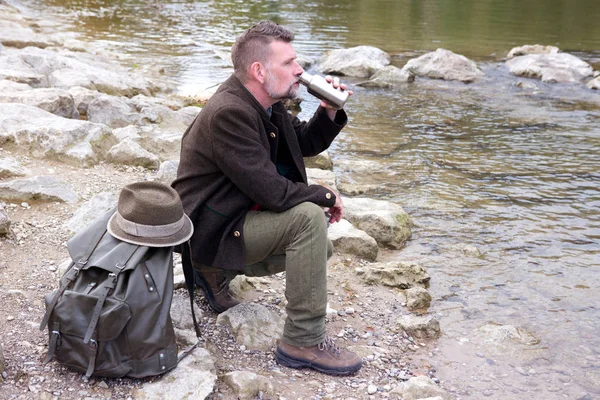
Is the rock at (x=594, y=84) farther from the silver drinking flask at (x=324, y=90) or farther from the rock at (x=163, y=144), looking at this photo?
the silver drinking flask at (x=324, y=90)

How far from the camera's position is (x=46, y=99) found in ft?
24.4

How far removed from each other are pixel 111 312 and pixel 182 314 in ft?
3.23

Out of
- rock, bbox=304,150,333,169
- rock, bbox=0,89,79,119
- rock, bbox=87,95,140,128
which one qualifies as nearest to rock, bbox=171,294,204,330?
rock, bbox=0,89,79,119

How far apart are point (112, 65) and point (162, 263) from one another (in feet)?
38.9

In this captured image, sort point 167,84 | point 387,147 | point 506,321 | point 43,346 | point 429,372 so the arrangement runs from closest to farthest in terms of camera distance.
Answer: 1. point 43,346
2. point 429,372
3. point 506,321
4. point 387,147
5. point 167,84

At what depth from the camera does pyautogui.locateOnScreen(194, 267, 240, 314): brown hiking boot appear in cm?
404

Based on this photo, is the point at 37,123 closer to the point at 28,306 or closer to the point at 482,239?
the point at 28,306

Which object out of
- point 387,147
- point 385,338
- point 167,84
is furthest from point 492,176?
point 167,84

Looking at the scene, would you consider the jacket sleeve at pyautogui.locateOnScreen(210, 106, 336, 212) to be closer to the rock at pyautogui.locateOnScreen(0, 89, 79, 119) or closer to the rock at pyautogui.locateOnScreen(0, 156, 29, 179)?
the rock at pyautogui.locateOnScreen(0, 156, 29, 179)

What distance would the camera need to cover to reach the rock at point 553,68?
15195 mm

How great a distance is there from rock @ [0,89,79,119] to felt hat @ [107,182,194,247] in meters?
4.73

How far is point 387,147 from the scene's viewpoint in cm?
980

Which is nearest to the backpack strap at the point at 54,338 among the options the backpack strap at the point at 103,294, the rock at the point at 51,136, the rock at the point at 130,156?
the backpack strap at the point at 103,294

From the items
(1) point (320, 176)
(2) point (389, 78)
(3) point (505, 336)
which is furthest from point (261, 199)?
(2) point (389, 78)
